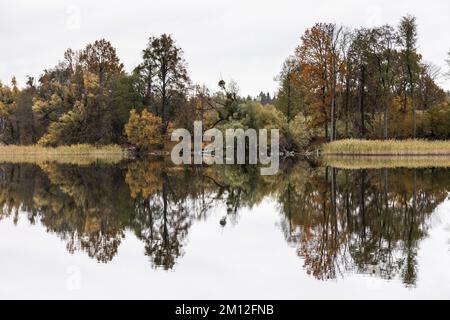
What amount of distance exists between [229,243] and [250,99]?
40.2m

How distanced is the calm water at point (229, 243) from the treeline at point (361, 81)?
28.4 m

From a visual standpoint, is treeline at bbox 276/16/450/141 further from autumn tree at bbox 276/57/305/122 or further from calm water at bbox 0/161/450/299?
calm water at bbox 0/161/450/299

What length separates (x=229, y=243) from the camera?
9.88 m

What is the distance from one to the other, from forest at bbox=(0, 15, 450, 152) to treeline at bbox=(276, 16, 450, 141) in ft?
0.27

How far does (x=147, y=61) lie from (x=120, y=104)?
5.02m

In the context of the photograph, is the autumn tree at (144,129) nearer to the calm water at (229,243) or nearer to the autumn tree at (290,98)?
the autumn tree at (290,98)

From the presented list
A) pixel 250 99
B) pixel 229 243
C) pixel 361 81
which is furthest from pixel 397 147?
pixel 229 243

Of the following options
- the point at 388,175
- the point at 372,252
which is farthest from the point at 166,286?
the point at 388,175

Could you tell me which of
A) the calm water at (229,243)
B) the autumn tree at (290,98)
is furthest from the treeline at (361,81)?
the calm water at (229,243)

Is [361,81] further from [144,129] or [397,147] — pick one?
[144,129]

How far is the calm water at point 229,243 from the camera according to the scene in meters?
7.21

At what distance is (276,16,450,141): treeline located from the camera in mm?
45406

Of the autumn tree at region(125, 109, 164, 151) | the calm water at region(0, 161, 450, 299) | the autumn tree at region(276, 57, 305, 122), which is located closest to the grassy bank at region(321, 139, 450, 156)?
the autumn tree at region(276, 57, 305, 122)

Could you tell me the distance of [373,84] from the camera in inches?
1875
